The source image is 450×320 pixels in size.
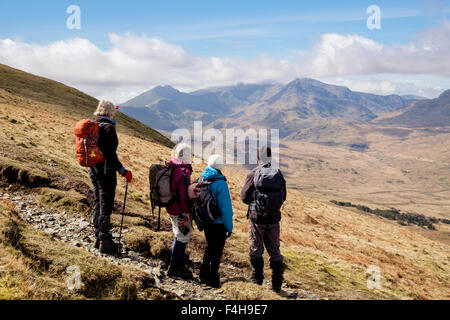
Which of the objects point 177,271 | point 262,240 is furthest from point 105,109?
point 262,240

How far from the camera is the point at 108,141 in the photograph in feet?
25.0

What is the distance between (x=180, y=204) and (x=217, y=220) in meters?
1.00

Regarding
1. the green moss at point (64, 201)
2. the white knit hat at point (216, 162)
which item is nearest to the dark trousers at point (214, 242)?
the white knit hat at point (216, 162)

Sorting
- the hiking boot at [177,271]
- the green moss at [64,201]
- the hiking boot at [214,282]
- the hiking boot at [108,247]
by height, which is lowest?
the hiking boot at [214,282]

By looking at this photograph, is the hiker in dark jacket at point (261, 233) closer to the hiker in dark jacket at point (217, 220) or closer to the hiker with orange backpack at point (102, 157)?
the hiker in dark jacket at point (217, 220)

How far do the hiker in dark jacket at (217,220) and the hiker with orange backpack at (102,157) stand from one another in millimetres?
2100

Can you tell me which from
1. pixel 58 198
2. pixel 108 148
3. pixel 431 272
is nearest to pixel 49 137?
pixel 58 198

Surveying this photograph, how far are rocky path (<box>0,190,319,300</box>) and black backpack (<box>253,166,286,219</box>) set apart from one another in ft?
7.56

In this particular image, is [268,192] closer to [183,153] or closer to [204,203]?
[204,203]

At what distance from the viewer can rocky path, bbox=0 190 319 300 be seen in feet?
23.9

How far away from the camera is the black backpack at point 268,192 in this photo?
7887mm
